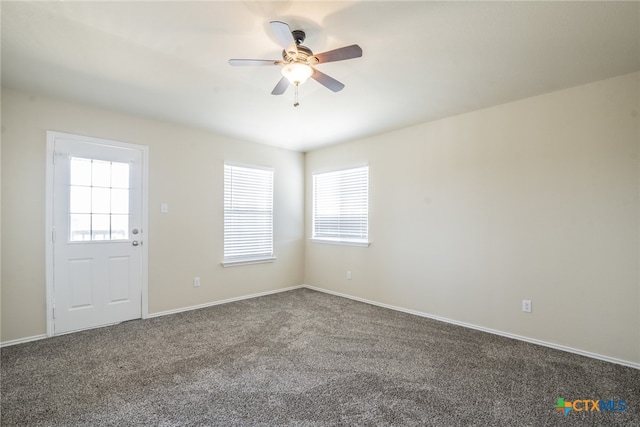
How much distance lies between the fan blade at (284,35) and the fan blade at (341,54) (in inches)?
7.1

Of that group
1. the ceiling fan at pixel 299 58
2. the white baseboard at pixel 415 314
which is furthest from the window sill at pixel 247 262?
the ceiling fan at pixel 299 58

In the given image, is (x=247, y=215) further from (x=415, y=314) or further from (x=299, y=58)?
(x=299, y=58)

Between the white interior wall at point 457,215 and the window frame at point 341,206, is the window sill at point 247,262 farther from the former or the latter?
the window frame at point 341,206

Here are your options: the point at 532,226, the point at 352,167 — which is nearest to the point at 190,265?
the point at 352,167

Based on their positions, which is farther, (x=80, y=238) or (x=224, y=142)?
(x=224, y=142)

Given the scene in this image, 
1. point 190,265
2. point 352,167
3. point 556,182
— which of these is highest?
point 352,167

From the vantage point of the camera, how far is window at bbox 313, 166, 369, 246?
15.5ft

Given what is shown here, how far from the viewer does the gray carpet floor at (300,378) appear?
6.41ft

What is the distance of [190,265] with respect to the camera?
13.9 feet

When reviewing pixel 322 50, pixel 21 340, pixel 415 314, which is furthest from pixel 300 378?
pixel 21 340

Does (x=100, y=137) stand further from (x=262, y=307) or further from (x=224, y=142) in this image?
(x=262, y=307)

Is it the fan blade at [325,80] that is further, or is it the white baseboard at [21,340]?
the white baseboard at [21,340]

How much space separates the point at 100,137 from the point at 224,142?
1528 millimetres

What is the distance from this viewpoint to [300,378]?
2410 millimetres
